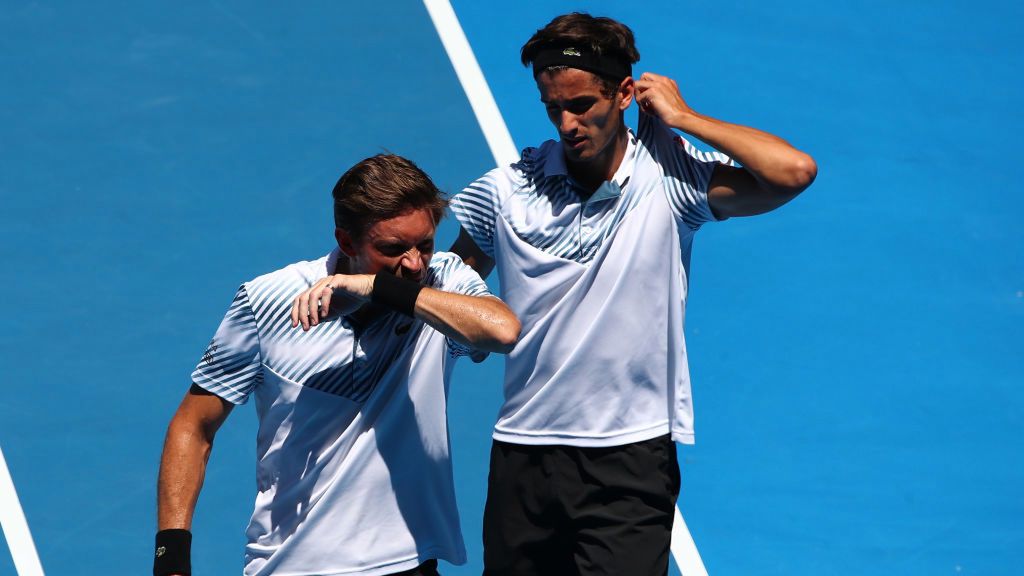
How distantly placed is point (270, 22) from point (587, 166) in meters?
5.20

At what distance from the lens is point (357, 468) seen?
16.1ft

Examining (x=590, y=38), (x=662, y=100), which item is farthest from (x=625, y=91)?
(x=590, y=38)

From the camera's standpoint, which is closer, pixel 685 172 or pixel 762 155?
pixel 762 155

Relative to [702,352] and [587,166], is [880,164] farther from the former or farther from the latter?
[587,166]

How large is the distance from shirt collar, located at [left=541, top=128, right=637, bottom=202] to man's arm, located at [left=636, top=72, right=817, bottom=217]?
6.2 inches

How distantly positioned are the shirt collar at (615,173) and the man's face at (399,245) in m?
0.57

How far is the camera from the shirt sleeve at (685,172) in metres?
5.21

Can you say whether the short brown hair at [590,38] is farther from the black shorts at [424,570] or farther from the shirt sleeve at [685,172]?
the black shorts at [424,570]

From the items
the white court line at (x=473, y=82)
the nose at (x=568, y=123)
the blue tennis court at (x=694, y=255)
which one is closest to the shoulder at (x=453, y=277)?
the nose at (x=568, y=123)

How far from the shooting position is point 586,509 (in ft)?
17.1

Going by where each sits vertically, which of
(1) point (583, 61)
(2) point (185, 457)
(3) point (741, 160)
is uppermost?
(1) point (583, 61)

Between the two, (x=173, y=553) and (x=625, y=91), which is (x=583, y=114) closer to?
(x=625, y=91)

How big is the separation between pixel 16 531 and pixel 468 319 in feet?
11.0

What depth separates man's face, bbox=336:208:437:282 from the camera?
16.0ft
